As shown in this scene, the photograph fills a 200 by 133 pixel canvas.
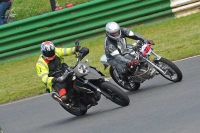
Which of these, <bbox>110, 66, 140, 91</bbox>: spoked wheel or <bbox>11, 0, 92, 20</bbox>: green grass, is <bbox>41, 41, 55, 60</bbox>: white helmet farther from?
<bbox>11, 0, 92, 20</bbox>: green grass

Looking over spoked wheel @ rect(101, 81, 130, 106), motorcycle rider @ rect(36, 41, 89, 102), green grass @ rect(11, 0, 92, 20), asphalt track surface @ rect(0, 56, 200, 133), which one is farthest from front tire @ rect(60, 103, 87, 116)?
green grass @ rect(11, 0, 92, 20)

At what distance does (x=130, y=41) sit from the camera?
60.3 feet

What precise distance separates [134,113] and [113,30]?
7.51 feet

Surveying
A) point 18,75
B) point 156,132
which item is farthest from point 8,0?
point 156,132

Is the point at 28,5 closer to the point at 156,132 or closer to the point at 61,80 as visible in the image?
the point at 61,80

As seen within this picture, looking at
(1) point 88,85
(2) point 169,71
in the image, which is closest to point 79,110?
(1) point 88,85

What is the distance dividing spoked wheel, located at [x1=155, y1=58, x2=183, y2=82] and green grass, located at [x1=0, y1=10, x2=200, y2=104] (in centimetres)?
279

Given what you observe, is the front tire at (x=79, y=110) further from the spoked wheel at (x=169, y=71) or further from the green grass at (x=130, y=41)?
the green grass at (x=130, y=41)

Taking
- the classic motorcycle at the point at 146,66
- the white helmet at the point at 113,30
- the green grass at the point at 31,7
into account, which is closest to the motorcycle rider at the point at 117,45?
the white helmet at the point at 113,30

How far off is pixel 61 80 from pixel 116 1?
8.42m

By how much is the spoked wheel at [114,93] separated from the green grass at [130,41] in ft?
12.5

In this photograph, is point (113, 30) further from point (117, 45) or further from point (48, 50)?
point (48, 50)

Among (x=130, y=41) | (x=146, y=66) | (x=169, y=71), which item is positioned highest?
(x=146, y=66)

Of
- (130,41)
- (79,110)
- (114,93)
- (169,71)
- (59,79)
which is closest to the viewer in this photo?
(59,79)
